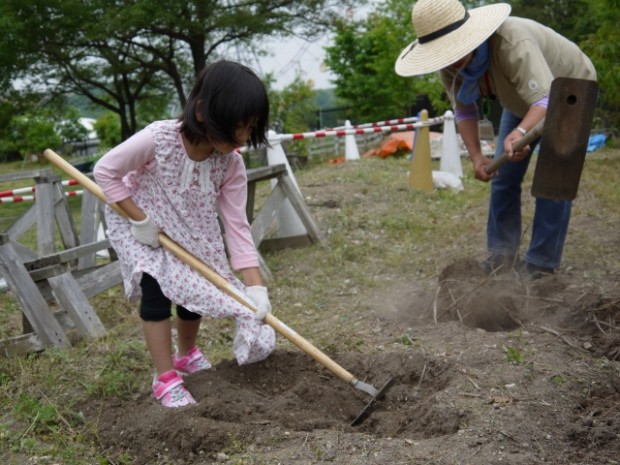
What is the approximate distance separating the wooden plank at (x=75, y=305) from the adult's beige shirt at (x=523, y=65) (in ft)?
8.34

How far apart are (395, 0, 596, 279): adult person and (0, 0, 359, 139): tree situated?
8.33 meters

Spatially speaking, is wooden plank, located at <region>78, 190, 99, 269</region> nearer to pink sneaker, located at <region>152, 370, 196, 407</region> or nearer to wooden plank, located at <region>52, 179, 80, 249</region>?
wooden plank, located at <region>52, 179, 80, 249</region>

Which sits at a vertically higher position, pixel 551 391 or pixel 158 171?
pixel 158 171

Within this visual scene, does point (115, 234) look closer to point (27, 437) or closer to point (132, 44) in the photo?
point (27, 437)

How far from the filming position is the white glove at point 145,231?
3053 millimetres

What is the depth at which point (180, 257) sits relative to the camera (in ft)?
10.2

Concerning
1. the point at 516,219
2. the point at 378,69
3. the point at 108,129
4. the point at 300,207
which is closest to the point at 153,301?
the point at 516,219

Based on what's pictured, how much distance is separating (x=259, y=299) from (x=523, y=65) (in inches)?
73.3

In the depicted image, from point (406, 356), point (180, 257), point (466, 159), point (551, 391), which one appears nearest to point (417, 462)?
point (551, 391)

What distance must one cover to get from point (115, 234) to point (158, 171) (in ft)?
1.20

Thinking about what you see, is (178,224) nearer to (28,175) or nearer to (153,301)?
(153,301)

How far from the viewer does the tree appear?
38.3 ft

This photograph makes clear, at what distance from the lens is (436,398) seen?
293cm

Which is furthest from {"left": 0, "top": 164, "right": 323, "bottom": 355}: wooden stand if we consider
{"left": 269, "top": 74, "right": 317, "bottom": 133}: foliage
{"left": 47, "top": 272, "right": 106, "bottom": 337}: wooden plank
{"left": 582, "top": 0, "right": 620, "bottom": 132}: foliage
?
{"left": 269, "top": 74, "right": 317, "bottom": 133}: foliage
